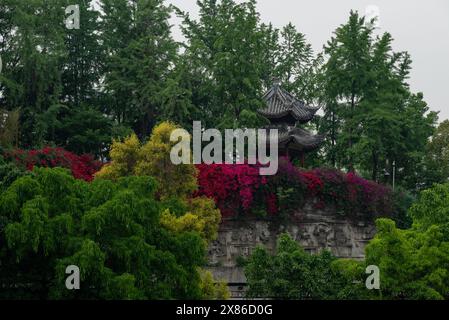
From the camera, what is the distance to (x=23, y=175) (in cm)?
1838

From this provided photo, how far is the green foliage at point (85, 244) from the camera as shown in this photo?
53.9 feet

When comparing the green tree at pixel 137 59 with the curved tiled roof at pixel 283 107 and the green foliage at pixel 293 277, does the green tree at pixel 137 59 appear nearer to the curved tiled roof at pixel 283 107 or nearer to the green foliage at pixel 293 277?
the curved tiled roof at pixel 283 107

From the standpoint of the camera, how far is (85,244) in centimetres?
1638

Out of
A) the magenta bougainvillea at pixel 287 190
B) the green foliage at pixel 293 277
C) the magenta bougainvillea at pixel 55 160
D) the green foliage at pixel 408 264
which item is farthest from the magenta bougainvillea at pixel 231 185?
the green foliage at pixel 408 264

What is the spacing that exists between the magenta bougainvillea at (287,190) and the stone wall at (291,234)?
31 cm

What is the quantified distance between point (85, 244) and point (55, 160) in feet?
34.5

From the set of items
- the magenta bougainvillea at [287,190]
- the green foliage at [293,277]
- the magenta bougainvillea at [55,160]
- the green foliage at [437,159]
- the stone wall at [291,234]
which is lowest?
the green foliage at [293,277]

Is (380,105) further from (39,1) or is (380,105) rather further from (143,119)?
(39,1)

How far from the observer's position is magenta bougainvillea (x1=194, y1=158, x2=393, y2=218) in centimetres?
2770

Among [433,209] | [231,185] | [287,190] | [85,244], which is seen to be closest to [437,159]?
[287,190]

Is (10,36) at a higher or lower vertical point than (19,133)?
higher

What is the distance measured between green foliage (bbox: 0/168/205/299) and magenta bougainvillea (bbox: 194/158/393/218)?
9315mm
